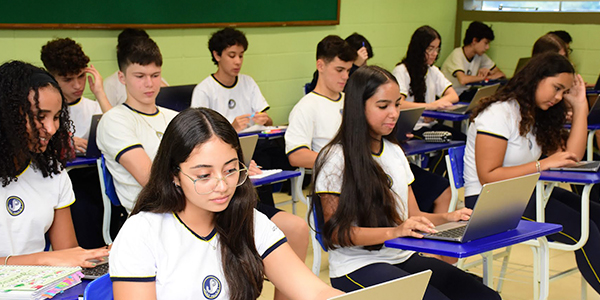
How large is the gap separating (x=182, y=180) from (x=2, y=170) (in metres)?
0.72

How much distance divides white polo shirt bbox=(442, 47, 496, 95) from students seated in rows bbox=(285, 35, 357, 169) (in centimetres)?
287

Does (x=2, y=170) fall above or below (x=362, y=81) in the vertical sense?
below

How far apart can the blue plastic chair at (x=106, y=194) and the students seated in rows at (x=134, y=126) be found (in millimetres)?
30

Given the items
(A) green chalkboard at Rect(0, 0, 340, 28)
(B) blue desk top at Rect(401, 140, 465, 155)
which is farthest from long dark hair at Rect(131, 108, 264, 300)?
(A) green chalkboard at Rect(0, 0, 340, 28)

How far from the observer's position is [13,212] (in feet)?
6.63

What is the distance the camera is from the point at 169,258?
5.14ft

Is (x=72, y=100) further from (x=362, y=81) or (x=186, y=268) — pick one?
(x=186, y=268)

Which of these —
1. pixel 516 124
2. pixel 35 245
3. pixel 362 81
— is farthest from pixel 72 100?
pixel 516 124

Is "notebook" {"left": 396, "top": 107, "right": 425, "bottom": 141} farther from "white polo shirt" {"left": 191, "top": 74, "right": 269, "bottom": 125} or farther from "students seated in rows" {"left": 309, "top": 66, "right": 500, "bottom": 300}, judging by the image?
"students seated in rows" {"left": 309, "top": 66, "right": 500, "bottom": 300}

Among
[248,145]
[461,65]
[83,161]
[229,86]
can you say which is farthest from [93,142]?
[461,65]

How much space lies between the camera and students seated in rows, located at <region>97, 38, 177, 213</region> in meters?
2.78

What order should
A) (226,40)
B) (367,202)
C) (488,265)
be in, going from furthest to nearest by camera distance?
(226,40) < (488,265) < (367,202)

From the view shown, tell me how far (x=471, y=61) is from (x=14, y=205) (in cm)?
537

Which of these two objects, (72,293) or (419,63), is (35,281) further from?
(419,63)
